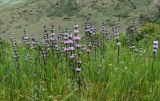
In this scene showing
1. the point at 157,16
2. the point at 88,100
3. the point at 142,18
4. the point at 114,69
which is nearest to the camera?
the point at 88,100

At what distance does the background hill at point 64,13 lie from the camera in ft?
31.1

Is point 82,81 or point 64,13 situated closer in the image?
point 82,81

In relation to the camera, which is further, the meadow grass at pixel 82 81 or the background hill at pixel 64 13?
the background hill at pixel 64 13

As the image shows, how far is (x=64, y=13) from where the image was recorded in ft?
32.2

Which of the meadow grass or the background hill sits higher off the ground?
the meadow grass

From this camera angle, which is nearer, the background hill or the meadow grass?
the meadow grass

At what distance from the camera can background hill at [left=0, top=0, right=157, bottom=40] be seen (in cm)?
949

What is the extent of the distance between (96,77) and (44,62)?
0.47 m

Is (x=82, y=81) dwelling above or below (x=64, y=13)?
above

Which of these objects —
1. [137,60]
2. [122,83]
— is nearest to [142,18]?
[137,60]

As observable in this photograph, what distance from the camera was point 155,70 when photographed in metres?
3.85

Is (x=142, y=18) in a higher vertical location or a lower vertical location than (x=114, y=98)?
lower

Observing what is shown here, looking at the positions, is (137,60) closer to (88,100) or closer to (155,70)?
(155,70)

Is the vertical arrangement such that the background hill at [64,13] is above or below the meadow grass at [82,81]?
below
